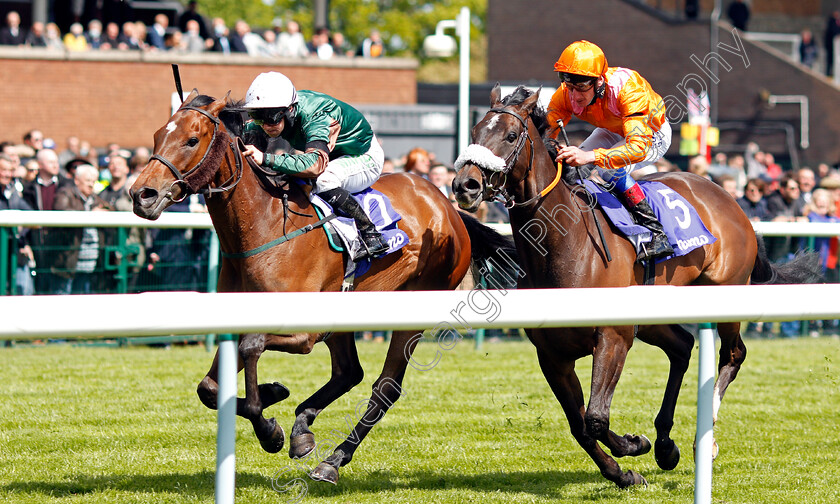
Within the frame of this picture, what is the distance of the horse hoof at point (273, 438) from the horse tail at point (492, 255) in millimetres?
1440

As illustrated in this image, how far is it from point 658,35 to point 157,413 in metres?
19.8

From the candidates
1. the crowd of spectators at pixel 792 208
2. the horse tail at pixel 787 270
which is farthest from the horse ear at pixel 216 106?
the crowd of spectators at pixel 792 208

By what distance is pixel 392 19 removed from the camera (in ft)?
124

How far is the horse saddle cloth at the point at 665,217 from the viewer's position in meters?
5.06

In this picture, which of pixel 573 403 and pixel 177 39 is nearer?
pixel 573 403

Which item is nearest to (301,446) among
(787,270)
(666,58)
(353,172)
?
(353,172)

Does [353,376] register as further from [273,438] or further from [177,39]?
[177,39]

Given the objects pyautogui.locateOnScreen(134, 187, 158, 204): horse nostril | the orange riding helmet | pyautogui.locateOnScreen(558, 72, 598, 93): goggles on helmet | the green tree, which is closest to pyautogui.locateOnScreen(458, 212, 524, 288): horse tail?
pyautogui.locateOnScreen(558, 72, 598, 93): goggles on helmet

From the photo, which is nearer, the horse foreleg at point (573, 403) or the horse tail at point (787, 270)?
the horse foreleg at point (573, 403)

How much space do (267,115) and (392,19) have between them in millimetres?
33546

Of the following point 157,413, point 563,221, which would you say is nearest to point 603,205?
point 563,221

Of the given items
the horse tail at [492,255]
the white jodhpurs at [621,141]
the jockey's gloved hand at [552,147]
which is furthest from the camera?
the horse tail at [492,255]

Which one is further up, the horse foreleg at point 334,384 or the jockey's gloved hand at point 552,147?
the jockey's gloved hand at point 552,147

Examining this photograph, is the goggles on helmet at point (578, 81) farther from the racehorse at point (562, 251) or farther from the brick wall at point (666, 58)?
the brick wall at point (666, 58)
